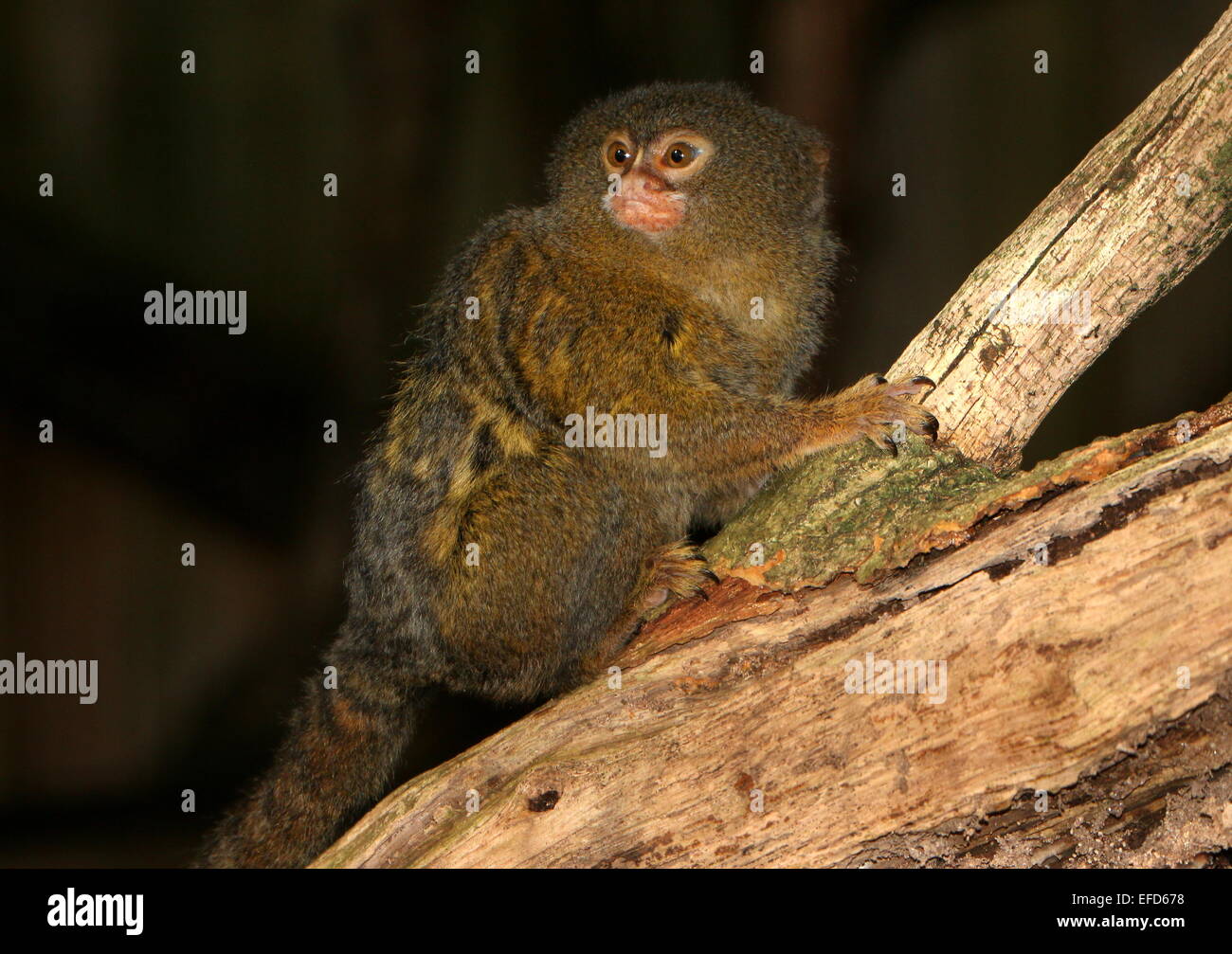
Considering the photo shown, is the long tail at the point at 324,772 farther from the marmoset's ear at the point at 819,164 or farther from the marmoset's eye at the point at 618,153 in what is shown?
the marmoset's ear at the point at 819,164

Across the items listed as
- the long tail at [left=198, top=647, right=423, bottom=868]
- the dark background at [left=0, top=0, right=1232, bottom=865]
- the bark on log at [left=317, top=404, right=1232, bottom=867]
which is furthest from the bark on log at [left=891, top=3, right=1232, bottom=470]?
the dark background at [left=0, top=0, right=1232, bottom=865]

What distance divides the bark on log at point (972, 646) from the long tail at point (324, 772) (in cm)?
31

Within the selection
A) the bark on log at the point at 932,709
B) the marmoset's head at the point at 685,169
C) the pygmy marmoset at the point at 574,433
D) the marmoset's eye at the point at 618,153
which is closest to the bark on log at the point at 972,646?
the bark on log at the point at 932,709

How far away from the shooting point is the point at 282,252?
536 centimetres

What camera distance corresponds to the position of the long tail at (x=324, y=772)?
10.5 feet

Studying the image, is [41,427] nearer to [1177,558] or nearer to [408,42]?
[408,42]

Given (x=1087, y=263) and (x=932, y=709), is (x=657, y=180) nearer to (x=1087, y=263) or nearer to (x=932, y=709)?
Result: (x=1087, y=263)

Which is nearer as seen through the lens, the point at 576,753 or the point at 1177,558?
the point at 1177,558

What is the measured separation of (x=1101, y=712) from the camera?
2234mm

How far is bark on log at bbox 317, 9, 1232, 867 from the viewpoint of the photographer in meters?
2.25

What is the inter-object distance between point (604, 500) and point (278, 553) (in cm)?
300

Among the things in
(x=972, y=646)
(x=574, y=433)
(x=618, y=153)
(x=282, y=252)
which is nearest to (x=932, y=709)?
(x=972, y=646)

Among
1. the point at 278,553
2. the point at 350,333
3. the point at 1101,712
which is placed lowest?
the point at 1101,712

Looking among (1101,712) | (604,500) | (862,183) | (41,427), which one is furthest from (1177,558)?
(41,427)
